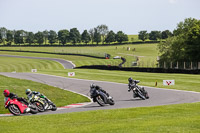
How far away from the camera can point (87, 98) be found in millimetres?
25516

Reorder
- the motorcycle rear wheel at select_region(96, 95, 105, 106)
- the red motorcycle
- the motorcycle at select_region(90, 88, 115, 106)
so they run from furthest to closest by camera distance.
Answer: the motorcycle rear wheel at select_region(96, 95, 105, 106) → the motorcycle at select_region(90, 88, 115, 106) → the red motorcycle

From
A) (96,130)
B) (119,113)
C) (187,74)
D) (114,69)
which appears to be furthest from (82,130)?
(114,69)

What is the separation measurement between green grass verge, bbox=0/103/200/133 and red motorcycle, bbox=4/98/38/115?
1.51 meters

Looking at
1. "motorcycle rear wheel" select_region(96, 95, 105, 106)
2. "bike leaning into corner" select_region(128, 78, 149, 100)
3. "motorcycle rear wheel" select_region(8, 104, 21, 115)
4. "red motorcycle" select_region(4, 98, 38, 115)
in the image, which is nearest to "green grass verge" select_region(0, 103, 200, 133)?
"red motorcycle" select_region(4, 98, 38, 115)

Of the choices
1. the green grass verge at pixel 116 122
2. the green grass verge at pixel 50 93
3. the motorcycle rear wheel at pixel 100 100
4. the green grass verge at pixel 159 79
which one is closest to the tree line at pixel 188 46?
the green grass verge at pixel 159 79

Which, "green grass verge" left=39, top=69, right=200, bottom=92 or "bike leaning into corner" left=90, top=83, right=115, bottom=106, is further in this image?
"green grass verge" left=39, top=69, right=200, bottom=92

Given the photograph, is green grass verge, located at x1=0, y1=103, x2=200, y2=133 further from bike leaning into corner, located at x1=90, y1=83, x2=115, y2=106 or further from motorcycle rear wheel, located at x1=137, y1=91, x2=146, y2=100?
motorcycle rear wheel, located at x1=137, y1=91, x2=146, y2=100

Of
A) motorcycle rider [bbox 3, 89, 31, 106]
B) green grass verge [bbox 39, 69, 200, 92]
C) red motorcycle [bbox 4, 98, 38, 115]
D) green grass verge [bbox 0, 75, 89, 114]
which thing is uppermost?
motorcycle rider [bbox 3, 89, 31, 106]

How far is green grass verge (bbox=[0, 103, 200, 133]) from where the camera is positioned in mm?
11430

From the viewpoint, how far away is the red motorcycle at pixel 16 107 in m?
16.3

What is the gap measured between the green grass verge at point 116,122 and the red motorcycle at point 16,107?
4.96 feet

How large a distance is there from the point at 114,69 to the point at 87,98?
1402 inches

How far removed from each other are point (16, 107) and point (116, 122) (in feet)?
18.2

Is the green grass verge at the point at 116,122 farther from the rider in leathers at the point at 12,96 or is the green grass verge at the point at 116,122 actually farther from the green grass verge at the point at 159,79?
the green grass verge at the point at 159,79
